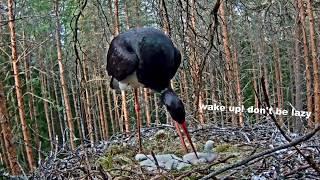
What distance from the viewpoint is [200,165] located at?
3.07 meters

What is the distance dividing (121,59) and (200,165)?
1.19 meters

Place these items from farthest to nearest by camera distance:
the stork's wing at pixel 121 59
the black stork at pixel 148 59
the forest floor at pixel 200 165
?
the stork's wing at pixel 121 59, the black stork at pixel 148 59, the forest floor at pixel 200 165

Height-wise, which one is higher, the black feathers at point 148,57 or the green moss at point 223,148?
the black feathers at point 148,57

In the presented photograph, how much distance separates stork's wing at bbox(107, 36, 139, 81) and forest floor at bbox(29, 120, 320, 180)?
24.5 inches

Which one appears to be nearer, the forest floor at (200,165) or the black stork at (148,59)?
the forest floor at (200,165)

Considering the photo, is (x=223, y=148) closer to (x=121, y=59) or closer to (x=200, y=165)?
(x=200, y=165)

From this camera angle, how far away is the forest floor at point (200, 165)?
8.09 ft

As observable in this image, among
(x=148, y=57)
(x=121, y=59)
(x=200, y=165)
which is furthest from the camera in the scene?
(x=121, y=59)

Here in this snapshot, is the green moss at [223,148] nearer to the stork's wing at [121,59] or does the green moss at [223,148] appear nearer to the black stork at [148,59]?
the black stork at [148,59]

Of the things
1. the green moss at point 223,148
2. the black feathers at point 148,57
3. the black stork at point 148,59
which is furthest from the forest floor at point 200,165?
the black feathers at point 148,57

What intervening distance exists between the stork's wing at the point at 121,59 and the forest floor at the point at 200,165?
62 cm

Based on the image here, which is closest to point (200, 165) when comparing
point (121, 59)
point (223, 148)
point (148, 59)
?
point (223, 148)

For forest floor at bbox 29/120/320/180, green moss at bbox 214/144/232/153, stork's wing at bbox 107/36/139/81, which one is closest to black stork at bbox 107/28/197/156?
stork's wing at bbox 107/36/139/81

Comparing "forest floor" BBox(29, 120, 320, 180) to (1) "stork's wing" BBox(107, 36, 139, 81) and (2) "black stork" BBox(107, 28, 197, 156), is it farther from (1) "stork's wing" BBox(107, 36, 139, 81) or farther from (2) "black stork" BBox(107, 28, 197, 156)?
(1) "stork's wing" BBox(107, 36, 139, 81)
